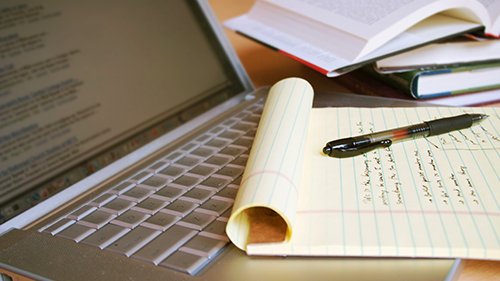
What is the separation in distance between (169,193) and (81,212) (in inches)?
3.4

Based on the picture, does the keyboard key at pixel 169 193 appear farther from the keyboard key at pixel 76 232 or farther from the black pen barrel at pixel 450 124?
the black pen barrel at pixel 450 124

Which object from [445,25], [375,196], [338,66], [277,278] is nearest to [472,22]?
[445,25]

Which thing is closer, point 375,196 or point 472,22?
point 375,196

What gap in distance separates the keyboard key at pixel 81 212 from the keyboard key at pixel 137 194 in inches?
1.2

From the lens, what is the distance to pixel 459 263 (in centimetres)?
26

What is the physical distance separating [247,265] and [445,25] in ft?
1.51

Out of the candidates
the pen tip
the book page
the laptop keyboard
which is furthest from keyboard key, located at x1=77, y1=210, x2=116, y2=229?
the book page

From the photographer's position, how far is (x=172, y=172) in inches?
16.4

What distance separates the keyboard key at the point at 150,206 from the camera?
0.35 meters

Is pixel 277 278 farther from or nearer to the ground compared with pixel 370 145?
nearer to the ground

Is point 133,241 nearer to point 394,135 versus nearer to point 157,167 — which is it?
point 157,167

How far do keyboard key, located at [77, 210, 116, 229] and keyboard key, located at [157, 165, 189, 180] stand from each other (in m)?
0.08

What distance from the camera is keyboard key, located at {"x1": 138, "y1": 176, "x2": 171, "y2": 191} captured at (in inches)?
→ 15.5

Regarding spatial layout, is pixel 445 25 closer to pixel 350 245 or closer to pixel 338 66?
pixel 338 66
